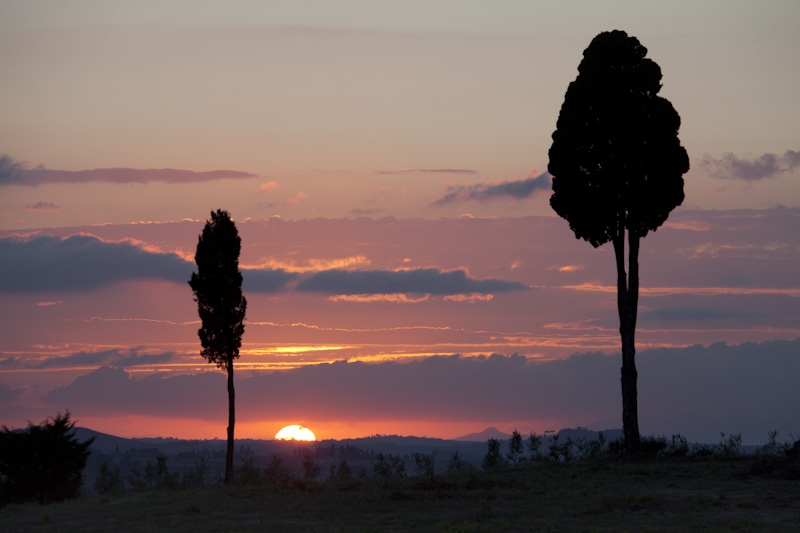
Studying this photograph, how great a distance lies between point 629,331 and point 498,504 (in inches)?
528

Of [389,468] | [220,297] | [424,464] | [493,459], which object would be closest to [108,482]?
[220,297]

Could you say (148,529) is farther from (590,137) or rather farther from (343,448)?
(343,448)

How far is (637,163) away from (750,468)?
13.5m

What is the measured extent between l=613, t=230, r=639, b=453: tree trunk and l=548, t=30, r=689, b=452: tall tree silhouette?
0.13ft

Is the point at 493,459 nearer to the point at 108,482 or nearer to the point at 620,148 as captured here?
the point at 620,148

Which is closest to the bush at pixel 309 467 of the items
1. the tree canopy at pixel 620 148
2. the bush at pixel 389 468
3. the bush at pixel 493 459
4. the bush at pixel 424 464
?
the bush at pixel 389 468

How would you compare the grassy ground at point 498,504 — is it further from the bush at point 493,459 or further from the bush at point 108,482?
the bush at point 108,482

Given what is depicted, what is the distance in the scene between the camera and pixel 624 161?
127ft

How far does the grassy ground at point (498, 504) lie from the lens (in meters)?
24.1

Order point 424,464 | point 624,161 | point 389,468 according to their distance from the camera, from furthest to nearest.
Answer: point 624,161 < point 424,464 < point 389,468

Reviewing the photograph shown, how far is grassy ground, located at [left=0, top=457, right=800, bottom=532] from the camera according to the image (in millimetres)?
24094

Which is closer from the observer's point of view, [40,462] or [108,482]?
[40,462]

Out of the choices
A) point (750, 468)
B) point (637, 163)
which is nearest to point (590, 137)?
point (637, 163)

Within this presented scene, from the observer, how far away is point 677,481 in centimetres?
3003
